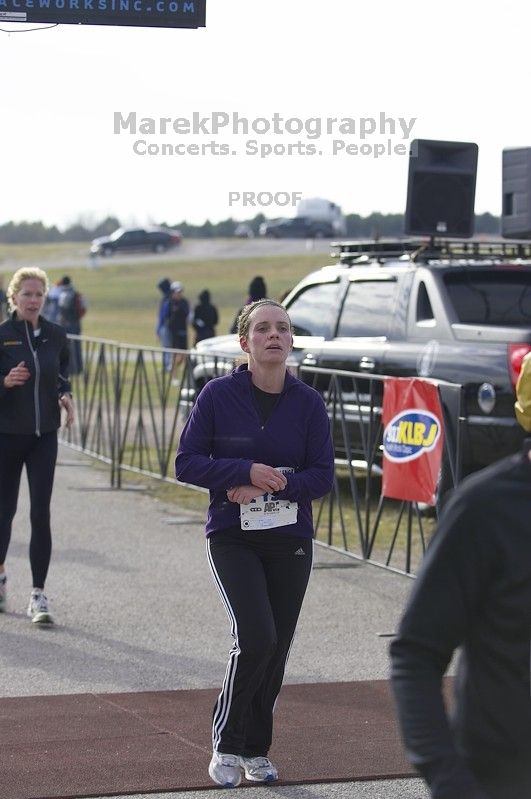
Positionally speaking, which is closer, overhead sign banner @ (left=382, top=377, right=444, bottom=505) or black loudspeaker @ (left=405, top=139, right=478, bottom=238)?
overhead sign banner @ (left=382, top=377, right=444, bottom=505)

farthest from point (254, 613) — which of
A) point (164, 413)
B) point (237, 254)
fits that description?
point (237, 254)

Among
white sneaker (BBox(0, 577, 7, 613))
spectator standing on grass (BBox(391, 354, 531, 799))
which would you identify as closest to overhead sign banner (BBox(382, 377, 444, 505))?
white sneaker (BBox(0, 577, 7, 613))

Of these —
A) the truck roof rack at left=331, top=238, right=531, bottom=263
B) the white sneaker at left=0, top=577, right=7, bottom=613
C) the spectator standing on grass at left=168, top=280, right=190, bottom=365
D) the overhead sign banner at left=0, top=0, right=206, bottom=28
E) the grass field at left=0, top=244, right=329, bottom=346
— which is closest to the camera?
the white sneaker at left=0, top=577, right=7, bottom=613

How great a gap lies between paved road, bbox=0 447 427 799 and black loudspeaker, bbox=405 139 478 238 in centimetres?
362

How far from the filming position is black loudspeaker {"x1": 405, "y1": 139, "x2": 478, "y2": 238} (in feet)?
43.5

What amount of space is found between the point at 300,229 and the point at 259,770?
8961 cm

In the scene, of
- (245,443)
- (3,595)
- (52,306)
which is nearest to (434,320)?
(3,595)

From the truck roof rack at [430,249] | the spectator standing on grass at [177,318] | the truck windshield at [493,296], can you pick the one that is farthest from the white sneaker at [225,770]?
the spectator standing on grass at [177,318]

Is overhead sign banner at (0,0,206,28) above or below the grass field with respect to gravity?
above

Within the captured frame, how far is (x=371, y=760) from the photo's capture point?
5660 millimetres

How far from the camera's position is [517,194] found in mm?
12281

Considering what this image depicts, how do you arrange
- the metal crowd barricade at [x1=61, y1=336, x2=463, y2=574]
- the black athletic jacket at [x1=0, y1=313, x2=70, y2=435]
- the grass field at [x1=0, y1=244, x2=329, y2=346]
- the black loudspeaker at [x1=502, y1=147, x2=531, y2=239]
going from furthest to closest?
the grass field at [x1=0, y1=244, x2=329, y2=346]
the black loudspeaker at [x1=502, y1=147, x2=531, y2=239]
the metal crowd barricade at [x1=61, y1=336, x2=463, y2=574]
the black athletic jacket at [x1=0, y1=313, x2=70, y2=435]

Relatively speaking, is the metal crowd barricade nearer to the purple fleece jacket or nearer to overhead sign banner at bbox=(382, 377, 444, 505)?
overhead sign banner at bbox=(382, 377, 444, 505)

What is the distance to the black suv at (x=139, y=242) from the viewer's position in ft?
305
